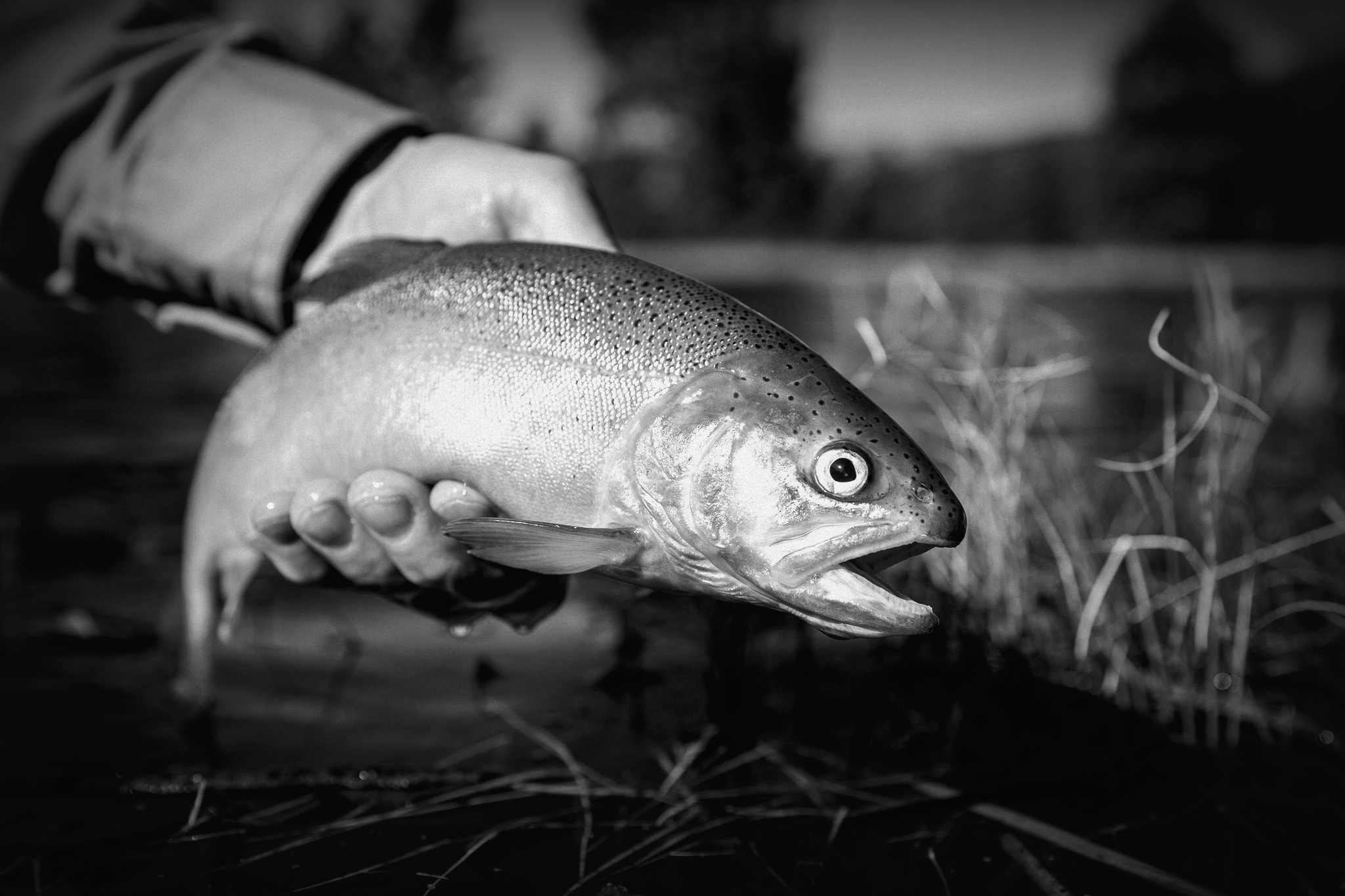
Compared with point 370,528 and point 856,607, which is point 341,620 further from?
point 856,607

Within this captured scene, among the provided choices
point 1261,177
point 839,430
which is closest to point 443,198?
point 839,430

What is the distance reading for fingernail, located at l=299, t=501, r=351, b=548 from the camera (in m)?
2.73

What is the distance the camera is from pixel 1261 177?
240ft

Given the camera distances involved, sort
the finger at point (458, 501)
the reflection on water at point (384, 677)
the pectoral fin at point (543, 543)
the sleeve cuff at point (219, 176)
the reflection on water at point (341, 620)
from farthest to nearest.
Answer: the sleeve cuff at point (219, 176), the reflection on water at point (341, 620), the reflection on water at point (384, 677), the finger at point (458, 501), the pectoral fin at point (543, 543)

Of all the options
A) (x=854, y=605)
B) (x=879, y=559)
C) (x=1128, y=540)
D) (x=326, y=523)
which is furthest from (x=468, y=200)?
(x=1128, y=540)

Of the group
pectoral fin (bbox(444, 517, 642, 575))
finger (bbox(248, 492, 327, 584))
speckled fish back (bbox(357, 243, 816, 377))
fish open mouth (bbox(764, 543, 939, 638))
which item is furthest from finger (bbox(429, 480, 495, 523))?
fish open mouth (bbox(764, 543, 939, 638))

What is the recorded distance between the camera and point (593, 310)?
96.0 inches

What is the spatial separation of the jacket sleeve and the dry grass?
199cm

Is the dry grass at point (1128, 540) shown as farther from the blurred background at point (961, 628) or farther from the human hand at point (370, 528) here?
the human hand at point (370, 528)

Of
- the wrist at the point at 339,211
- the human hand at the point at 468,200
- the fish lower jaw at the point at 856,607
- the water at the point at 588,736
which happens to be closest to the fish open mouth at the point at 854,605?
the fish lower jaw at the point at 856,607

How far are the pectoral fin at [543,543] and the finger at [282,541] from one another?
79 centimetres

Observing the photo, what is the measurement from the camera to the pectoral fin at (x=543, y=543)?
2.25 metres

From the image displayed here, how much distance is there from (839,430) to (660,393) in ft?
1.31

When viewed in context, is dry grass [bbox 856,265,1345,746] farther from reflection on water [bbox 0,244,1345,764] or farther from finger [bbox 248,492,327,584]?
finger [bbox 248,492,327,584]
